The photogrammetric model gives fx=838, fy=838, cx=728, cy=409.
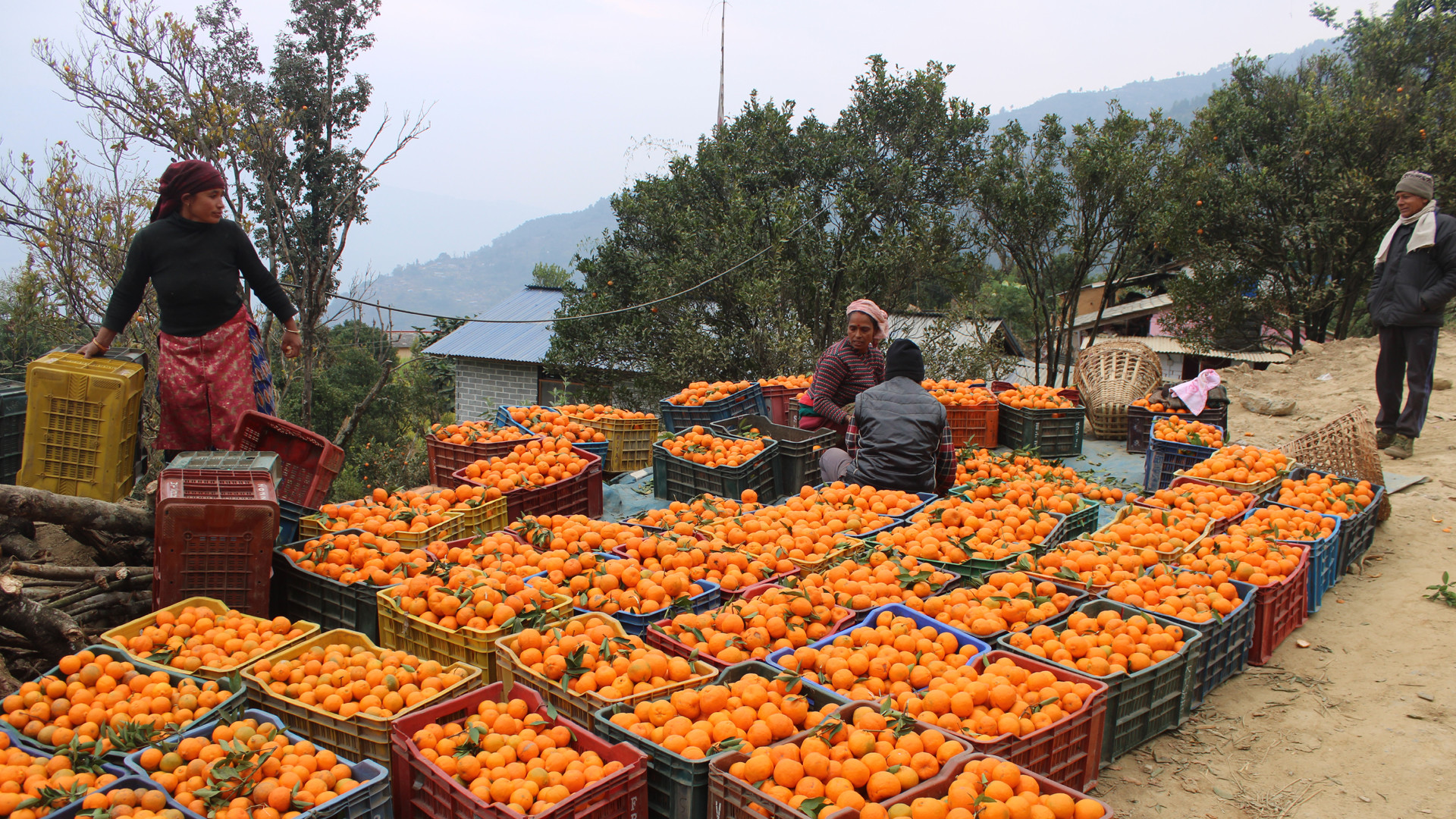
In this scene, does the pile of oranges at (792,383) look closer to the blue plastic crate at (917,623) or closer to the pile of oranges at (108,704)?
the blue plastic crate at (917,623)

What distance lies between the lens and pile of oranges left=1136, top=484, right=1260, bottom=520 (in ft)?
18.5

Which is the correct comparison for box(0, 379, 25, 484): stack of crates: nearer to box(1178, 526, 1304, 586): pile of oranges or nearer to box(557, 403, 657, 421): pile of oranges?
box(557, 403, 657, 421): pile of oranges

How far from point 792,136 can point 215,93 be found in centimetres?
1105

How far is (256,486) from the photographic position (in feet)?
13.5

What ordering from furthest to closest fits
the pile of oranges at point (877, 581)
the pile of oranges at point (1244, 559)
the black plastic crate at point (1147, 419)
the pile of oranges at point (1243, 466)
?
Answer: the black plastic crate at point (1147, 419) < the pile of oranges at point (1243, 466) < the pile of oranges at point (1244, 559) < the pile of oranges at point (877, 581)

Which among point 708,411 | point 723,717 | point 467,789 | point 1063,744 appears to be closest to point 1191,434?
point 708,411

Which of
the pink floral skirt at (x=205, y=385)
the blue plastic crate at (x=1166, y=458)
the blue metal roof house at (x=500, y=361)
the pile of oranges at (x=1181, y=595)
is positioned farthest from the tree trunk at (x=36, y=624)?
the blue metal roof house at (x=500, y=361)

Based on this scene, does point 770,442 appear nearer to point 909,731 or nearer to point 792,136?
point 909,731

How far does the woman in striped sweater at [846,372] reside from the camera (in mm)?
7328

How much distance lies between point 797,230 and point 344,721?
587 inches

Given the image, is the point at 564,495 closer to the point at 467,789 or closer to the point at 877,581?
the point at 877,581

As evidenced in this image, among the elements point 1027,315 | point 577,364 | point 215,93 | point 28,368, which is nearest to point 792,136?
point 577,364

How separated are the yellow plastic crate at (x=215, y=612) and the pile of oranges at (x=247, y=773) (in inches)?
20.0

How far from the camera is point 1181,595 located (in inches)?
166
